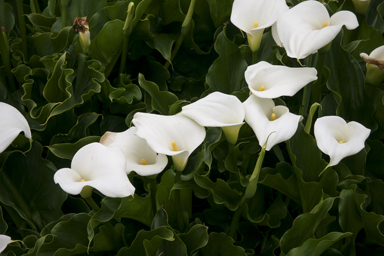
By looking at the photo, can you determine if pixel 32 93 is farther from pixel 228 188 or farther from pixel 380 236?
pixel 380 236

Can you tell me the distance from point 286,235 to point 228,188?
125 mm

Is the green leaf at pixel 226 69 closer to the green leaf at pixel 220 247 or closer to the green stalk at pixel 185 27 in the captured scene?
the green stalk at pixel 185 27

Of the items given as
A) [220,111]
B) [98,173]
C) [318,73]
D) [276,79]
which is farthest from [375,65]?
[98,173]

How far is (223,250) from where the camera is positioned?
721mm

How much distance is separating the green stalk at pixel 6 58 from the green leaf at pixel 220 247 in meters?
0.62

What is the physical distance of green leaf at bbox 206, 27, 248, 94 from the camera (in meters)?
0.83

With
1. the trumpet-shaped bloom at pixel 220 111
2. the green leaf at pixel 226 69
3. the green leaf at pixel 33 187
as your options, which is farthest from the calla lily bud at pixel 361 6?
the green leaf at pixel 33 187

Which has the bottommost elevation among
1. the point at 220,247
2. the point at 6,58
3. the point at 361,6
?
the point at 220,247

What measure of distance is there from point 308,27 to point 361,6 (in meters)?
0.30

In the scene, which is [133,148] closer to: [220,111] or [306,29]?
[220,111]

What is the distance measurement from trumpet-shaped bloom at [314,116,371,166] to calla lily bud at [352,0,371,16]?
388 millimetres

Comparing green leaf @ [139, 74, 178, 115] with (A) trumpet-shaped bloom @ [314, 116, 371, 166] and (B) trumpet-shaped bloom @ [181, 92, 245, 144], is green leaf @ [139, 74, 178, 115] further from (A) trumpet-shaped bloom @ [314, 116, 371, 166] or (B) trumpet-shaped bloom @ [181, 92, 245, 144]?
(A) trumpet-shaped bloom @ [314, 116, 371, 166]

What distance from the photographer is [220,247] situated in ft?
2.37

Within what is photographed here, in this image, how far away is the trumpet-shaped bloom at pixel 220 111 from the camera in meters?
0.66
